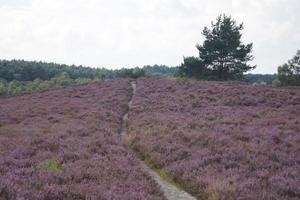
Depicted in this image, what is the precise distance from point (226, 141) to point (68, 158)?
24.2ft

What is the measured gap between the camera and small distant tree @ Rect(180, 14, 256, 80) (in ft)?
202

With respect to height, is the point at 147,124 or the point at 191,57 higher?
the point at 191,57

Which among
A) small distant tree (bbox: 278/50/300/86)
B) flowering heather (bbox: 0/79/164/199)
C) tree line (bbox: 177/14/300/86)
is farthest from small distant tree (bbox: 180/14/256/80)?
flowering heather (bbox: 0/79/164/199)

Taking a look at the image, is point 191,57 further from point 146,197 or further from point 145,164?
point 146,197

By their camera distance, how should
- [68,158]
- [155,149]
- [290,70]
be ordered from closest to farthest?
[68,158] → [155,149] → [290,70]

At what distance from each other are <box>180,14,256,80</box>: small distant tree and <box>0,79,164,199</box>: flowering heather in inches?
1285

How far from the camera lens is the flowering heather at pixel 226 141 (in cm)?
1254

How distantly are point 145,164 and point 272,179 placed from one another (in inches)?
234

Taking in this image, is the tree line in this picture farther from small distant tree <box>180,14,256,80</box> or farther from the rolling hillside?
the rolling hillside

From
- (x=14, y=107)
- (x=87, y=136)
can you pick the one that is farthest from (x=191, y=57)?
(x=87, y=136)

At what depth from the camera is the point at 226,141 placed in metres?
18.5

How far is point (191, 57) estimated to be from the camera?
6412 cm

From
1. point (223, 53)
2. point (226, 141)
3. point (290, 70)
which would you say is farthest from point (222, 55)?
point (226, 141)

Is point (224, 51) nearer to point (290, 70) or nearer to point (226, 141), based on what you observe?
point (290, 70)
